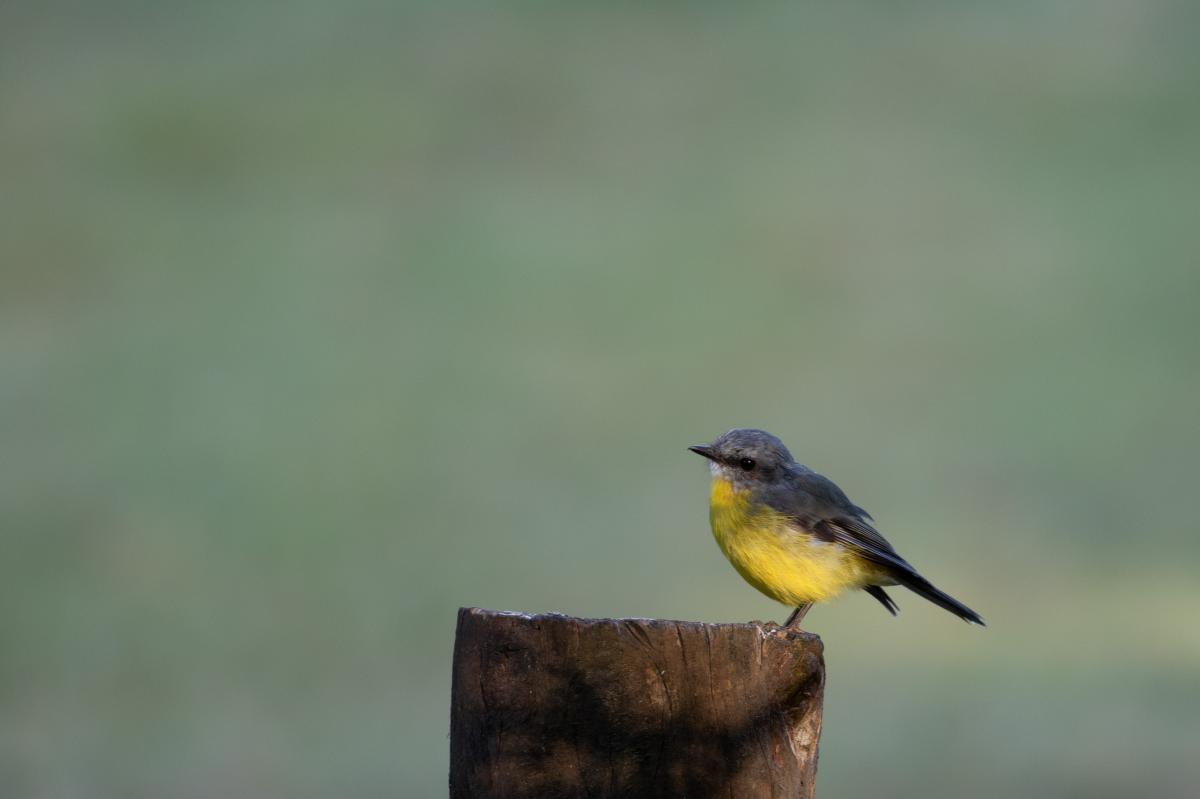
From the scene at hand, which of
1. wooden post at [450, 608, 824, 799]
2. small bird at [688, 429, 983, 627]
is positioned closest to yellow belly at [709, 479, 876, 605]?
small bird at [688, 429, 983, 627]

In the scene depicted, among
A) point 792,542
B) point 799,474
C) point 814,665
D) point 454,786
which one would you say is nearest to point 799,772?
point 814,665

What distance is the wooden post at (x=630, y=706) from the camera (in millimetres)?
3080

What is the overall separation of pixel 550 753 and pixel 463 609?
467 mm

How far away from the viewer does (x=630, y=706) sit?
121 inches

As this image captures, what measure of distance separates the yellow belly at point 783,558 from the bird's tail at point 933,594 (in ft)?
0.66

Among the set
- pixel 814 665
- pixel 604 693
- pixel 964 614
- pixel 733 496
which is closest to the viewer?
pixel 604 693

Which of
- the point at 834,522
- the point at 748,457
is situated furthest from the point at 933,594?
the point at 748,457

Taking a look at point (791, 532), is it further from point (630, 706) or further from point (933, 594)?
point (630, 706)

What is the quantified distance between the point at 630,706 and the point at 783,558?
7.56ft

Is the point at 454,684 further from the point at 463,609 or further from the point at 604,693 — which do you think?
the point at 604,693

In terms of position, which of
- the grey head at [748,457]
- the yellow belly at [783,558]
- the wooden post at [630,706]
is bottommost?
the wooden post at [630,706]

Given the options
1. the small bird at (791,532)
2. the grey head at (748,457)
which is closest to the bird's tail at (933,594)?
the small bird at (791,532)

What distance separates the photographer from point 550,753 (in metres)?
3.12

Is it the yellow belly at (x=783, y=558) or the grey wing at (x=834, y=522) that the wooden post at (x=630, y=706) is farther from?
the grey wing at (x=834, y=522)
